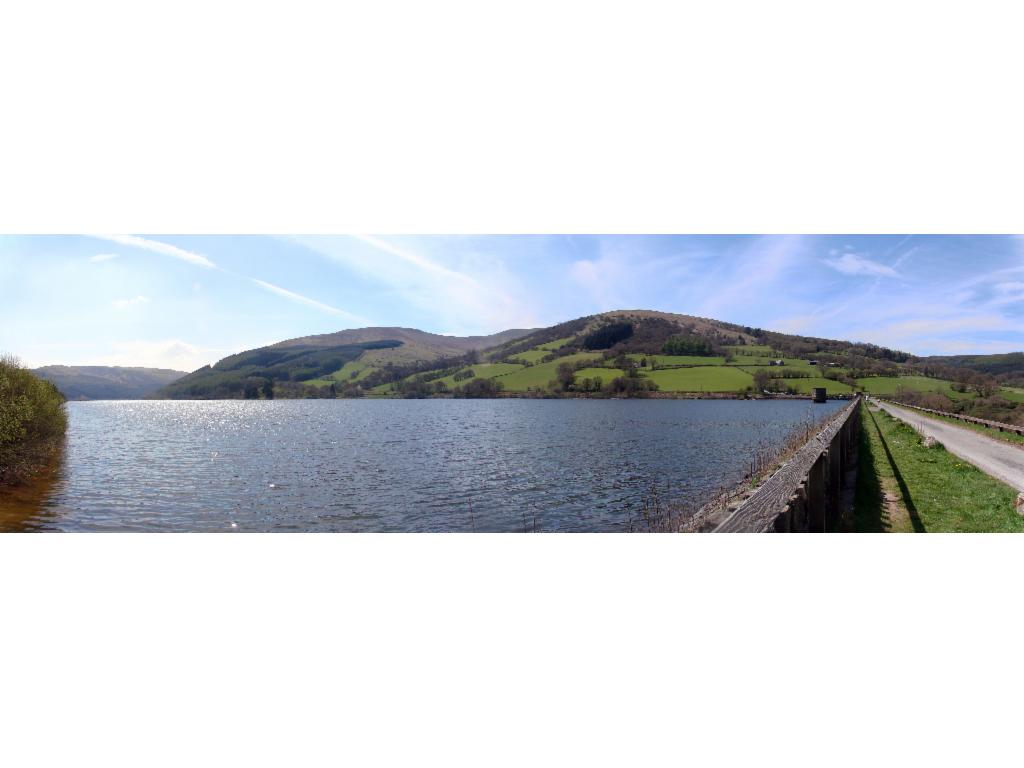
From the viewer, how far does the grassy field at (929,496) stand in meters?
10.1

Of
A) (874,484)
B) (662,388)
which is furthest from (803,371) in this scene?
(874,484)

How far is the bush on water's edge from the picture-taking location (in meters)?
16.1

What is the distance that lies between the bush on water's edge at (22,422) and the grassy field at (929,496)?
864 inches

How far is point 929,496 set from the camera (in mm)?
12414

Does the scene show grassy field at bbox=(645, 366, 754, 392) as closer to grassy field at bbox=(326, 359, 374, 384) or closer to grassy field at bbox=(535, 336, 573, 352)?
grassy field at bbox=(535, 336, 573, 352)

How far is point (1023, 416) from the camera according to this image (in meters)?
27.4

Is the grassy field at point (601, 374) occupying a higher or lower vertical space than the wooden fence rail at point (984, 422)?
higher

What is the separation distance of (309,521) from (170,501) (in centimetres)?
535

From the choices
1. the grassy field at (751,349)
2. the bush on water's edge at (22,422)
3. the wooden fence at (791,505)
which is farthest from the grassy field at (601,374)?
the wooden fence at (791,505)

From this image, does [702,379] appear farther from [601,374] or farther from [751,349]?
[751,349]

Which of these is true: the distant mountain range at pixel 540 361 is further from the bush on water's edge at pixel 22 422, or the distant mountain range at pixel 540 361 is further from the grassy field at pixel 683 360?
the bush on water's edge at pixel 22 422

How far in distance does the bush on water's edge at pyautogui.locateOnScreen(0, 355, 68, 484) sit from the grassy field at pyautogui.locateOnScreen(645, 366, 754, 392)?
78238 millimetres

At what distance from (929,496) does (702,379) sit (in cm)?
7770

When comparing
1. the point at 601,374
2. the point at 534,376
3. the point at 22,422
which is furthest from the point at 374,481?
the point at 534,376
